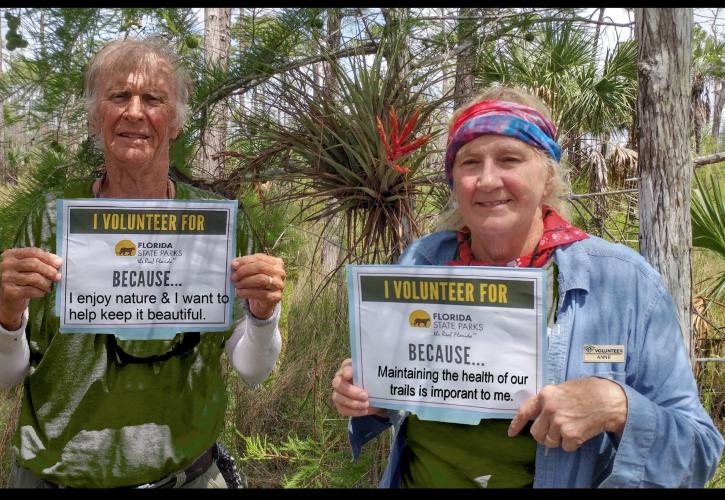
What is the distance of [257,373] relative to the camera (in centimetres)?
187

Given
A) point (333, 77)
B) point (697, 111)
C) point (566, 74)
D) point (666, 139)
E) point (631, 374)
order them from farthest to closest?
1. point (697, 111)
2. point (566, 74)
3. point (333, 77)
4. point (666, 139)
5. point (631, 374)

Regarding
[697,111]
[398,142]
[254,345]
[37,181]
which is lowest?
[254,345]

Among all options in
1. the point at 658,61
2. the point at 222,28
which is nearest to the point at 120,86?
the point at 658,61

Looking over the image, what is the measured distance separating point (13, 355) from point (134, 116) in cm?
70

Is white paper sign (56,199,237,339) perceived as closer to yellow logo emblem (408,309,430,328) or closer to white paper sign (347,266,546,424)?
white paper sign (347,266,546,424)

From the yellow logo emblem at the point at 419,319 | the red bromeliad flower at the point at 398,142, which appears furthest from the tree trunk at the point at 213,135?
the yellow logo emblem at the point at 419,319

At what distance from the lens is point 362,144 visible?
8.93 ft

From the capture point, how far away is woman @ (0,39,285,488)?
1.70 m

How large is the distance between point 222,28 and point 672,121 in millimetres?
3588

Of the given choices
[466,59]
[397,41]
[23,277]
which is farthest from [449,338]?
[466,59]

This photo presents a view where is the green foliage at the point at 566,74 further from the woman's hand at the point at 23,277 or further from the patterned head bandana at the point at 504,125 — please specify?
the woman's hand at the point at 23,277

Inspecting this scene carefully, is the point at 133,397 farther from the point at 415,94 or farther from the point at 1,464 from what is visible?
the point at 1,464

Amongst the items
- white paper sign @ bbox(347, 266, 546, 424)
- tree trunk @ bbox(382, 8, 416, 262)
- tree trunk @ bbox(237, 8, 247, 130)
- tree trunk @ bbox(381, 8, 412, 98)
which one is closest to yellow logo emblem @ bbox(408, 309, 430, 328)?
white paper sign @ bbox(347, 266, 546, 424)

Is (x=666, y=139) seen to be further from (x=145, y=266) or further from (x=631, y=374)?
(x=145, y=266)
